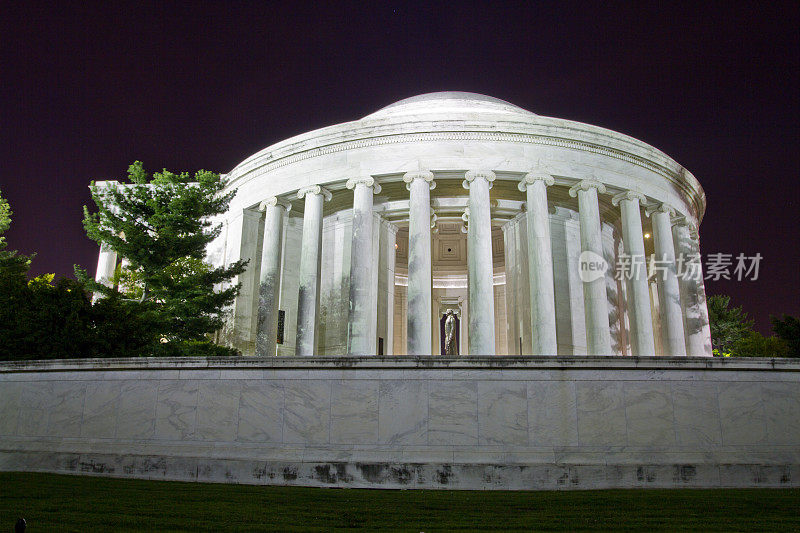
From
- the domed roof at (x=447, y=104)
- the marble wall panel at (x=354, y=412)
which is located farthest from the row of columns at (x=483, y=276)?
the marble wall panel at (x=354, y=412)

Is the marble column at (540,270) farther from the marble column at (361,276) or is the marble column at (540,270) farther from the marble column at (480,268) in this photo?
the marble column at (361,276)

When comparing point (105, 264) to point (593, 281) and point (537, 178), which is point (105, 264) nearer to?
point (537, 178)

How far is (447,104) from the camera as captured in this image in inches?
2196

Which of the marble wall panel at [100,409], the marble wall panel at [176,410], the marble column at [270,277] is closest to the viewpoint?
the marble wall panel at [176,410]

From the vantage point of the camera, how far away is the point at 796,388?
848 inches

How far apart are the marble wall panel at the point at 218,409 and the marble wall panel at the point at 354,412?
378 cm

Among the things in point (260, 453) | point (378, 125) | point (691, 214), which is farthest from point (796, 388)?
point (691, 214)

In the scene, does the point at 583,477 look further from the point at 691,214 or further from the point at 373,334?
the point at 691,214

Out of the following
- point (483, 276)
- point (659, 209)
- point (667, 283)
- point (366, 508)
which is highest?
point (659, 209)

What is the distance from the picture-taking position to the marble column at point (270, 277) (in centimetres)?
4781

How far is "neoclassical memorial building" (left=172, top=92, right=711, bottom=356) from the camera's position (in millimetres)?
44281

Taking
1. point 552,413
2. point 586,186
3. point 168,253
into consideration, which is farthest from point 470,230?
point 552,413

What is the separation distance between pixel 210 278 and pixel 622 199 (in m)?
34.5

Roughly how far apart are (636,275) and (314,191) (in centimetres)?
2770
